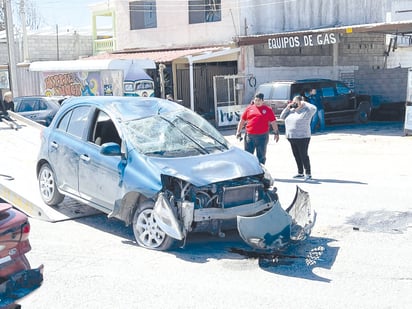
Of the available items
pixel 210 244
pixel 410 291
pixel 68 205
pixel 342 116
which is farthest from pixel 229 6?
pixel 410 291

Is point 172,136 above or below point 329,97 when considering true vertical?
above

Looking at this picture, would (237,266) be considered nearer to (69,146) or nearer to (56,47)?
(69,146)

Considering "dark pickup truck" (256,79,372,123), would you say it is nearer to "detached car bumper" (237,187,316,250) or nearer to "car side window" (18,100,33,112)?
"car side window" (18,100,33,112)

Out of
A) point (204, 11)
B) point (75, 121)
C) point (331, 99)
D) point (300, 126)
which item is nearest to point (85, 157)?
point (75, 121)

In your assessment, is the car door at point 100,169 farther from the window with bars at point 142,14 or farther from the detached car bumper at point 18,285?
the window with bars at point 142,14

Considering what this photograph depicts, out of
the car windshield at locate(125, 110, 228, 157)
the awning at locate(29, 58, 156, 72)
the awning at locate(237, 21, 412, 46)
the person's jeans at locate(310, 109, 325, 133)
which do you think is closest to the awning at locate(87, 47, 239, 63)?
the awning at locate(237, 21, 412, 46)

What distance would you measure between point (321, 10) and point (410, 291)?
1858 centimetres

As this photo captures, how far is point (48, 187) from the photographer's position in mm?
9227

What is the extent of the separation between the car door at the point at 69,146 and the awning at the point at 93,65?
13544 mm

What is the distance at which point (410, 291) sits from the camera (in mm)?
5879

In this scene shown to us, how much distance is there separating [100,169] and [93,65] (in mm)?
16096

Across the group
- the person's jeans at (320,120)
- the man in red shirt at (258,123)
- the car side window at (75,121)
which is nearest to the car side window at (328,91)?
the person's jeans at (320,120)

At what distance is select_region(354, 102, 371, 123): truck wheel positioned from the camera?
2375 cm

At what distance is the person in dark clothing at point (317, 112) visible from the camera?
21.3 m
